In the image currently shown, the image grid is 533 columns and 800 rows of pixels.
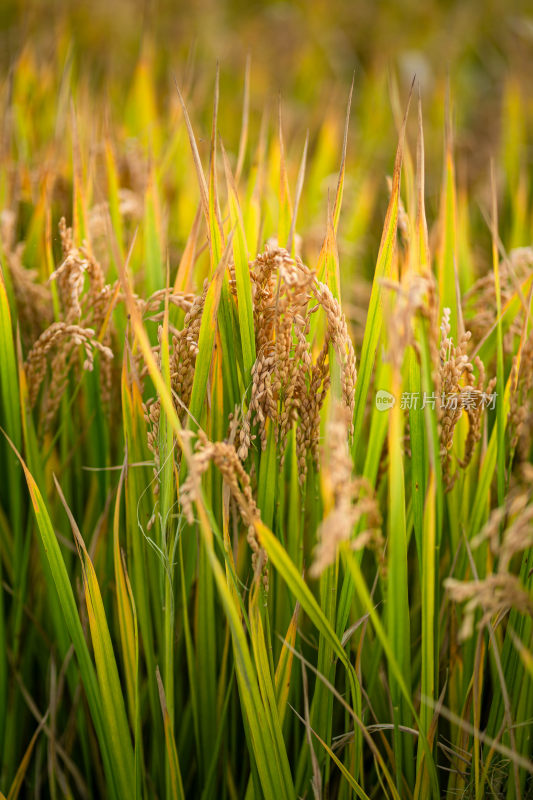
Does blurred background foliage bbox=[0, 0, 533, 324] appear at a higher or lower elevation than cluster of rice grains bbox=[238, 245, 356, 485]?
higher

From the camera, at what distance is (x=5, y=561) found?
3.42ft

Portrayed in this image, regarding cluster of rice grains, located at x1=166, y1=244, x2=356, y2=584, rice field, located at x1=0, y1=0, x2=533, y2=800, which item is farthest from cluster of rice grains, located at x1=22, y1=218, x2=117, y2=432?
cluster of rice grains, located at x1=166, y1=244, x2=356, y2=584

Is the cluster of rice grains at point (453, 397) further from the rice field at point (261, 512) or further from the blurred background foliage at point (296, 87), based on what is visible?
the blurred background foliage at point (296, 87)

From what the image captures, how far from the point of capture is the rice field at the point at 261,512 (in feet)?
2.16

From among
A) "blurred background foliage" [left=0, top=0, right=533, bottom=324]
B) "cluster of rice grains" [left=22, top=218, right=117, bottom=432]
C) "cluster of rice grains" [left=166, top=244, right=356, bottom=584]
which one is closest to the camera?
"cluster of rice grains" [left=166, top=244, right=356, bottom=584]

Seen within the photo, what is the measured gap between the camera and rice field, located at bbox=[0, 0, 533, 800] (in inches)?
26.0

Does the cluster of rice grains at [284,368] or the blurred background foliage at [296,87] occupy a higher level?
the blurred background foliage at [296,87]

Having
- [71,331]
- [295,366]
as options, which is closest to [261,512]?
[295,366]

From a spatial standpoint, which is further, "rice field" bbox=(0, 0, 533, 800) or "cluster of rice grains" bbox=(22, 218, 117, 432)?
"cluster of rice grains" bbox=(22, 218, 117, 432)

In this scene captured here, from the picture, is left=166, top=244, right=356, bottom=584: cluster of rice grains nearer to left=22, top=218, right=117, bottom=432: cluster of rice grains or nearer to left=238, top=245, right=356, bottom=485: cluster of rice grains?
left=238, top=245, right=356, bottom=485: cluster of rice grains

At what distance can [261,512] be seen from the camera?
0.79m

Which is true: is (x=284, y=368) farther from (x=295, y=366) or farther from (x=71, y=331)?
(x=71, y=331)

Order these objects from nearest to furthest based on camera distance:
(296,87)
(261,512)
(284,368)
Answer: (284,368) < (261,512) < (296,87)

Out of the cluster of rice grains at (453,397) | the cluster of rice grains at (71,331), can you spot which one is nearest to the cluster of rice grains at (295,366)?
the cluster of rice grains at (453,397)
